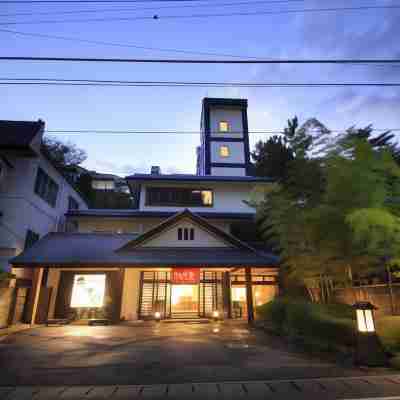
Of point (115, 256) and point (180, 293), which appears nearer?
point (115, 256)

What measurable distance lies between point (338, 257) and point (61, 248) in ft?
41.3

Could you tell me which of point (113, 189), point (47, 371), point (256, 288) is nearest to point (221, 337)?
point (47, 371)

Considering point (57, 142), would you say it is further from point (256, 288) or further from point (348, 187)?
point (348, 187)

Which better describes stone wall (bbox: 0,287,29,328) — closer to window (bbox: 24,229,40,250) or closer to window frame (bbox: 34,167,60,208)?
window (bbox: 24,229,40,250)

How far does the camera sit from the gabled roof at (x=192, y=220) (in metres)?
14.0

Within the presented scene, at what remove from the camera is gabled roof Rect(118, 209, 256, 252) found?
1400cm

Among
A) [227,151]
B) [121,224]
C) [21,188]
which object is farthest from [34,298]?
[227,151]

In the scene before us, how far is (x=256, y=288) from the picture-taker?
54.6 ft

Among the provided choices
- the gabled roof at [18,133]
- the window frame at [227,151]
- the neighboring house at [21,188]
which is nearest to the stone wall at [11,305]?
the neighboring house at [21,188]

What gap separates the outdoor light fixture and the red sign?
25.3 feet

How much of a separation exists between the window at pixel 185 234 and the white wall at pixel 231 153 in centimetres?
1290

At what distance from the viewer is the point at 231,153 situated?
26578 mm

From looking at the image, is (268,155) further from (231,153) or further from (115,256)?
(115,256)

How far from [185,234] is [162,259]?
91.1 inches
